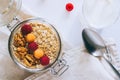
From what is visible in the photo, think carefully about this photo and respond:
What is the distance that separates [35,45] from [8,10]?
0.33 feet

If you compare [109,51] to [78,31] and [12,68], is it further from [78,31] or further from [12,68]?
[12,68]

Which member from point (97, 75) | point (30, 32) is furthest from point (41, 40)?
point (97, 75)

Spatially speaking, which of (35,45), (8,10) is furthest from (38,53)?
(8,10)

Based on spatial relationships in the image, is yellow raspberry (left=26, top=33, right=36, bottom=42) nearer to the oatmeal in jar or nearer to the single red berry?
the oatmeal in jar

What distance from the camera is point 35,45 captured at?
0.66m

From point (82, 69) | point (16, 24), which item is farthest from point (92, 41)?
point (16, 24)

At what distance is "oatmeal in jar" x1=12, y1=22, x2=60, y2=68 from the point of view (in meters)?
0.66

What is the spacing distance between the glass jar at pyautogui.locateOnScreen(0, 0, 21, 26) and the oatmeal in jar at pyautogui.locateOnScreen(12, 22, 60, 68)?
4 cm

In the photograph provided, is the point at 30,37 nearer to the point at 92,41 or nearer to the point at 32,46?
the point at 32,46

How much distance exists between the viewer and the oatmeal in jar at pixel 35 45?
663mm

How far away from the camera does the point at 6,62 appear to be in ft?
2.31

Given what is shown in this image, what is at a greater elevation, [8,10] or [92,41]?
[8,10]

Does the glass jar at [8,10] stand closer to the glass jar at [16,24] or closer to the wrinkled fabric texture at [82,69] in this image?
the glass jar at [16,24]

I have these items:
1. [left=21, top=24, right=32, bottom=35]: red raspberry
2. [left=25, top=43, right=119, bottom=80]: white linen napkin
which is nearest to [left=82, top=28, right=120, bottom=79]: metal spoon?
[left=25, top=43, right=119, bottom=80]: white linen napkin
